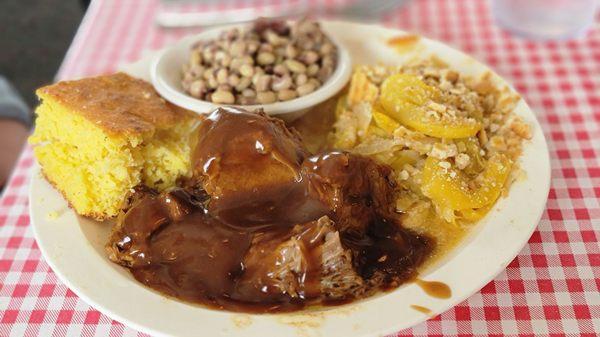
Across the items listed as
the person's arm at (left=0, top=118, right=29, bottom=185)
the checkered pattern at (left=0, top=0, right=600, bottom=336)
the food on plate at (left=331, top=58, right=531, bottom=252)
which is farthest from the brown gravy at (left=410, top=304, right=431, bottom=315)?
the person's arm at (left=0, top=118, right=29, bottom=185)

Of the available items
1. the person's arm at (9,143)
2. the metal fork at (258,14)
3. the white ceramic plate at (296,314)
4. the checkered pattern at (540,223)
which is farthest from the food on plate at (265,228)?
the metal fork at (258,14)

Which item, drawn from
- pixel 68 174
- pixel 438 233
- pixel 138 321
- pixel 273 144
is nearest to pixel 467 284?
pixel 438 233

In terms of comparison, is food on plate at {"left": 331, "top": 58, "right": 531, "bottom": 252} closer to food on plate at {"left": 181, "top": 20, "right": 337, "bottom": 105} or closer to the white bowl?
the white bowl

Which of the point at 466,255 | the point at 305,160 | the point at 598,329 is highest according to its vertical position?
the point at 305,160

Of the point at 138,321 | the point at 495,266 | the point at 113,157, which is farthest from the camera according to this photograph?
the point at 113,157

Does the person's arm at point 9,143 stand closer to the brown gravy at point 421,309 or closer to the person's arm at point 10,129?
the person's arm at point 10,129

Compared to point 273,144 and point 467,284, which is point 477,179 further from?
point 273,144
